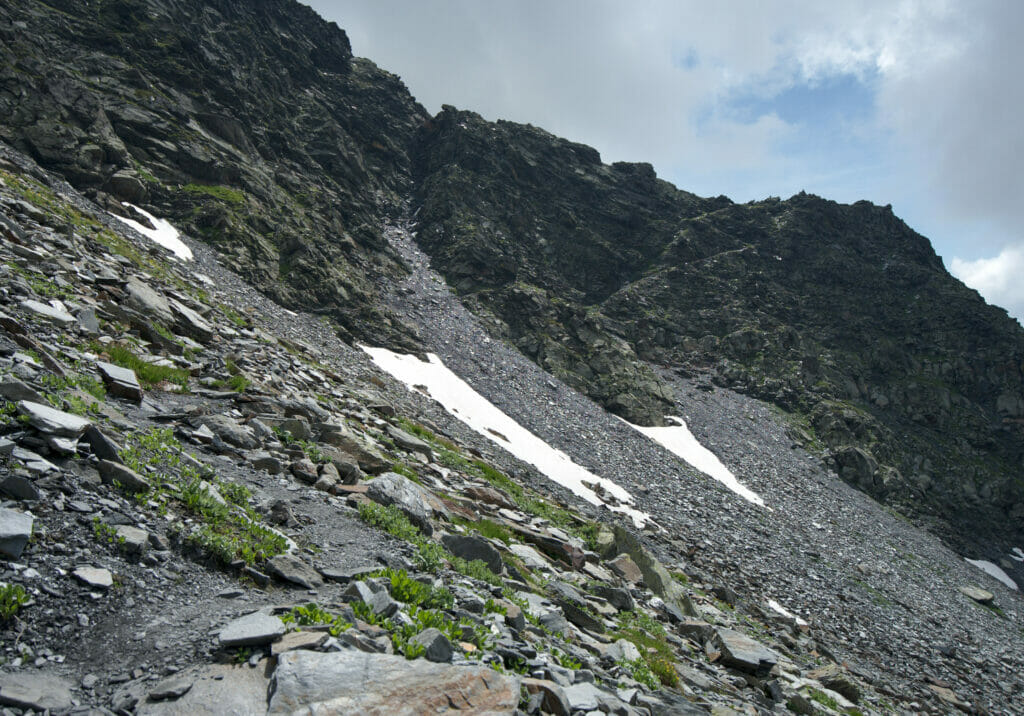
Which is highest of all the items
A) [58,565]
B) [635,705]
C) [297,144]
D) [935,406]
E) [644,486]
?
[935,406]

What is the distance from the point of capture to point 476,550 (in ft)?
35.6

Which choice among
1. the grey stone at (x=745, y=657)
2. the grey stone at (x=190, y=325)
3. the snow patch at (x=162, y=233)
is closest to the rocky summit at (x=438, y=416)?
the grey stone at (x=745, y=657)

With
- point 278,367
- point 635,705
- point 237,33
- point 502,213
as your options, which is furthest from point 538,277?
point 635,705

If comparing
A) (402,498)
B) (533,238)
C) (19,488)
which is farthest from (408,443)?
(533,238)

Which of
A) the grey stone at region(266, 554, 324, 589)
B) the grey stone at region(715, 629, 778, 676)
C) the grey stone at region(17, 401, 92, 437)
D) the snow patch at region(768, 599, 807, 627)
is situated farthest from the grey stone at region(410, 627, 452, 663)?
the snow patch at region(768, 599, 807, 627)

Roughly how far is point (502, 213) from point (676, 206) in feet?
151

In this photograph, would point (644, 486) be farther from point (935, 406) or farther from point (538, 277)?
point (935, 406)

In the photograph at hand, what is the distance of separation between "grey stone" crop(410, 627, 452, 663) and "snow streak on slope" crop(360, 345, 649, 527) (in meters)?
25.5

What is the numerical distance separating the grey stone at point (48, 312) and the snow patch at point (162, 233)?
29.2 meters

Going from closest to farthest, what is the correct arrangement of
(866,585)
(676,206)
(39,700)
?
1. (39,700)
2. (866,585)
3. (676,206)

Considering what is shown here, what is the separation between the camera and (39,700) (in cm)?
412

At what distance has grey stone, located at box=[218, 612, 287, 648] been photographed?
523 cm

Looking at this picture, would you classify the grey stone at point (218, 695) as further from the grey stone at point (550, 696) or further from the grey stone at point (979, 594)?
the grey stone at point (979, 594)

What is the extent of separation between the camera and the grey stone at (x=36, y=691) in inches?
159
